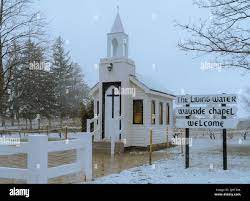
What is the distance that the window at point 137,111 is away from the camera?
20.0 meters

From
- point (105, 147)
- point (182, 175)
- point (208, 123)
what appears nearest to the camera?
point (182, 175)

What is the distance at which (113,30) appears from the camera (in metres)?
21.1

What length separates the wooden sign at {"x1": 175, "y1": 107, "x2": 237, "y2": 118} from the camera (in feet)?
38.6

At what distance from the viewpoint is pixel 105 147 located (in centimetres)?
1875

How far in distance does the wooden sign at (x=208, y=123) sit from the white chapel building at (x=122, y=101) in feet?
23.7

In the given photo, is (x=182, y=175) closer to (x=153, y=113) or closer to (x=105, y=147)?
(x=105, y=147)

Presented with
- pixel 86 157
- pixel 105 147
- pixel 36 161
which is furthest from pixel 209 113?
pixel 105 147

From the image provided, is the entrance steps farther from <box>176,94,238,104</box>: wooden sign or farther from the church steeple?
<box>176,94,238,104</box>: wooden sign

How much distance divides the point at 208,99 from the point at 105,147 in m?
7.93

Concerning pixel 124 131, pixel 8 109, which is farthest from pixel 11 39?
pixel 8 109

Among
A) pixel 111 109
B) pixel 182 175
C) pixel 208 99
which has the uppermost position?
pixel 208 99

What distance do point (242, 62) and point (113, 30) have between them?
10.3m

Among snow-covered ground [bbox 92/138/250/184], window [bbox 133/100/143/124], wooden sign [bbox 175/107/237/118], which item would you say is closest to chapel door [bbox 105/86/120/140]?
window [bbox 133/100/143/124]
